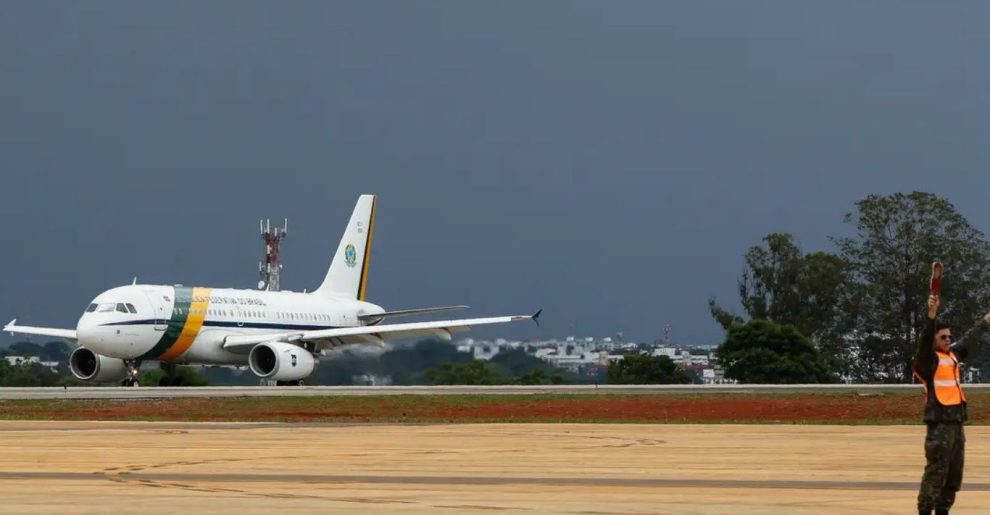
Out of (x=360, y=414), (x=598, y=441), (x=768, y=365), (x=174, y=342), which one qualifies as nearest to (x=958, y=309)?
(x=768, y=365)

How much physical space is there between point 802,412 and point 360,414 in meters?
11.1

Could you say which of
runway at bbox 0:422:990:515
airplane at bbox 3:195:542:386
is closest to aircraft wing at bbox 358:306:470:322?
airplane at bbox 3:195:542:386

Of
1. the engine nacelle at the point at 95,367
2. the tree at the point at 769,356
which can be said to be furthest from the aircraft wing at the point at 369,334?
the tree at the point at 769,356

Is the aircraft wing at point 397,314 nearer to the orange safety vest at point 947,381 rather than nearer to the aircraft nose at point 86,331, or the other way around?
the aircraft nose at point 86,331

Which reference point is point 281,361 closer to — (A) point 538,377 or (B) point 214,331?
(B) point 214,331

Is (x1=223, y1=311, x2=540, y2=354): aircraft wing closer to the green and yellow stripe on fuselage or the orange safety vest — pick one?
the green and yellow stripe on fuselage

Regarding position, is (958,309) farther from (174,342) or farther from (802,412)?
(802,412)

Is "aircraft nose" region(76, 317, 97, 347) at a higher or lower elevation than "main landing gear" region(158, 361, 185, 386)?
higher

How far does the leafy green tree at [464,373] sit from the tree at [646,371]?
7.99 metres

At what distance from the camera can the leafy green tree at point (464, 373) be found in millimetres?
67500

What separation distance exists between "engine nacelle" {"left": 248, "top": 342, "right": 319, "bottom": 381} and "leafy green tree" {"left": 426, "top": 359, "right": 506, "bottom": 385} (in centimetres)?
477

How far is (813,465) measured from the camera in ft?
72.5

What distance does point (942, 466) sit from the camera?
15430 mm

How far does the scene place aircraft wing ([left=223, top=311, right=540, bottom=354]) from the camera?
66.9 m
